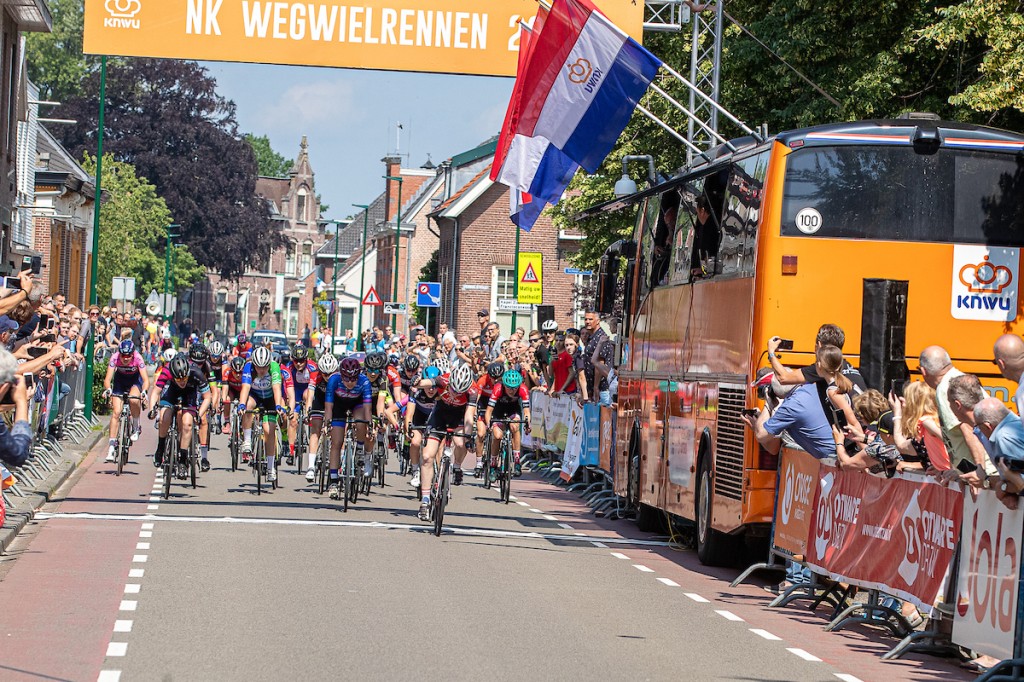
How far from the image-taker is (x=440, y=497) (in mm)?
17500

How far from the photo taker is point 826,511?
13.0 m

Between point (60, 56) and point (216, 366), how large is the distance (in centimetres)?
7927

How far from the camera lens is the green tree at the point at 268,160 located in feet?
→ 566

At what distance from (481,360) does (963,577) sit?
64.1ft

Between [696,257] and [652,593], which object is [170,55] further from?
[652,593]

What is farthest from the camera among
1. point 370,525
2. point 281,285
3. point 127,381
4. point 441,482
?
point 281,285

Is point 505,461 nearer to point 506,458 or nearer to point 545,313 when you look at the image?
point 506,458

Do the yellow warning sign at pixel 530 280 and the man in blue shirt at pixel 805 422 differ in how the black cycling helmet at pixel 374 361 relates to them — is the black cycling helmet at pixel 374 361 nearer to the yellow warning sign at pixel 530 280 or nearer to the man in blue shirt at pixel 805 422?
the man in blue shirt at pixel 805 422

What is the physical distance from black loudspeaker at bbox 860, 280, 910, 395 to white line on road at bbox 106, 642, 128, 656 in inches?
281

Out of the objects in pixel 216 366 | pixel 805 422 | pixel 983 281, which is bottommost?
pixel 216 366

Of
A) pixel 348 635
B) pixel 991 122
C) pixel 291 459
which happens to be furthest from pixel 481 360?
pixel 348 635

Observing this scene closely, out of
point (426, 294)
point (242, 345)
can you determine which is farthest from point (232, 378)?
point (426, 294)

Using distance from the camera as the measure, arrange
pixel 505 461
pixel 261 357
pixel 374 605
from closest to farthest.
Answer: pixel 374 605
pixel 505 461
pixel 261 357

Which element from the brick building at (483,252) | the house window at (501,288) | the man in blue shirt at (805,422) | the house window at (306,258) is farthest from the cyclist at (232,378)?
the house window at (306,258)
